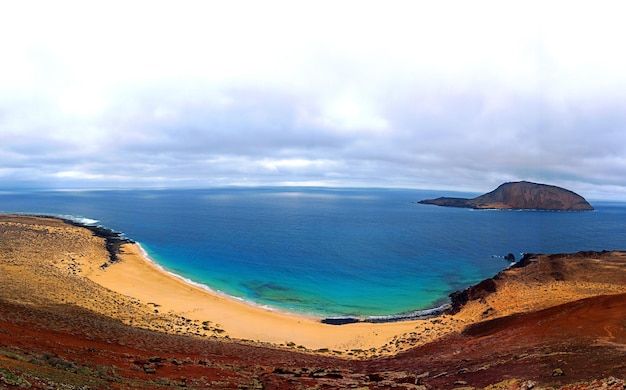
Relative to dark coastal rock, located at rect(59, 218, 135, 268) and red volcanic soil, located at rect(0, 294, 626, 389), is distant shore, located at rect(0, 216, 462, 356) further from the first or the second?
dark coastal rock, located at rect(59, 218, 135, 268)

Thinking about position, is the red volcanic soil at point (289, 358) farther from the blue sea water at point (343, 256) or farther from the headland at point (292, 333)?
the blue sea water at point (343, 256)

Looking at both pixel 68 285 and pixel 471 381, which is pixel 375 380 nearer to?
pixel 471 381

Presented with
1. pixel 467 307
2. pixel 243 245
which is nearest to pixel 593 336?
pixel 467 307

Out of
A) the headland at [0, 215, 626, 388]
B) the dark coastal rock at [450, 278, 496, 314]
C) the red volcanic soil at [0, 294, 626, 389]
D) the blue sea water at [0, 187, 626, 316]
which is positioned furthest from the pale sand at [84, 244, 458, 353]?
the dark coastal rock at [450, 278, 496, 314]

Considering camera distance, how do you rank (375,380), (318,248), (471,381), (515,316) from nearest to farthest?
(471,381) → (375,380) → (515,316) → (318,248)

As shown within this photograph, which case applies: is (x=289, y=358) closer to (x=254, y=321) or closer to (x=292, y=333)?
(x=292, y=333)
